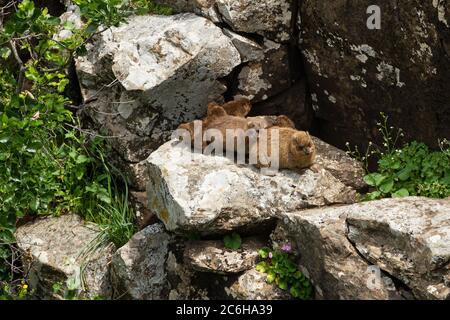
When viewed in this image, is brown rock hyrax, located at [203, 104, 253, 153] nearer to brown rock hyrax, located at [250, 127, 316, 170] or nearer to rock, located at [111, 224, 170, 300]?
brown rock hyrax, located at [250, 127, 316, 170]

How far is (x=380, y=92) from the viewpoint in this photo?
8.35 meters

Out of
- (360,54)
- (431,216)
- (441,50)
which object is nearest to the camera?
(431,216)

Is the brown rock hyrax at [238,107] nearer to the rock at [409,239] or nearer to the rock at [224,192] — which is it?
the rock at [224,192]

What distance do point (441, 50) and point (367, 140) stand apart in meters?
1.47

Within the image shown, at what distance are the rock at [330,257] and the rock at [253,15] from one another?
2.33 m

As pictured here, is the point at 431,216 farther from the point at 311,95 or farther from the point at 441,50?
the point at 311,95

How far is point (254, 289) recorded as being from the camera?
728 centimetres

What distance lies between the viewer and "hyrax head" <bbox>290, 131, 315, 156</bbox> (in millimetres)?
7680

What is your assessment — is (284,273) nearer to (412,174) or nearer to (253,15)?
(412,174)

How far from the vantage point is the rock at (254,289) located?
723cm

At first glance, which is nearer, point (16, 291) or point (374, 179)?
point (374, 179)

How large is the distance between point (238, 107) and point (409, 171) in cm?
191

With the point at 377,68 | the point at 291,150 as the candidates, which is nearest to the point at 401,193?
the point at 291,150

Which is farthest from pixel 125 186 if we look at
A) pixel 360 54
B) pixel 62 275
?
pixel 360 54
